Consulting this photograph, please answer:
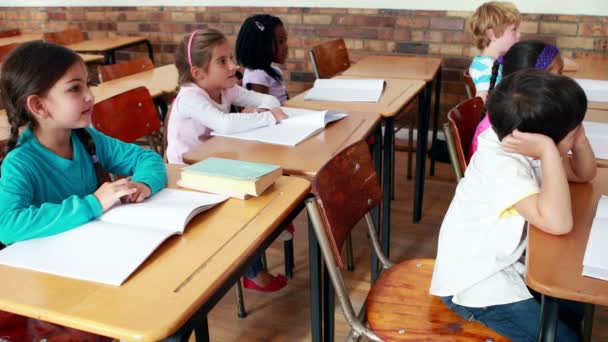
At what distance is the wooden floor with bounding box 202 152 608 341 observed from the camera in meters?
1.95

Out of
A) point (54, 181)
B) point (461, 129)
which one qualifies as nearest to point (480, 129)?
point (461, 129)

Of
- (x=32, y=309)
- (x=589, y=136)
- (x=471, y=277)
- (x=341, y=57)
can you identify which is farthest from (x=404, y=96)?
(x=32, y=309)

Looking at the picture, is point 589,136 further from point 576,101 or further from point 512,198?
point 512,198

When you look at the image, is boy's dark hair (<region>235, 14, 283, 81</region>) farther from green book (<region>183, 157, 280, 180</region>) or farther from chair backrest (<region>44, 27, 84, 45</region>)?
chair backrest (<region>44, 27, 84, 45</region>)

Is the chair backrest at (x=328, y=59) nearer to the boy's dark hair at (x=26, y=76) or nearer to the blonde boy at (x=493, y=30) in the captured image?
the blonde boy at (x=493, y=30)

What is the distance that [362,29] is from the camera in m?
3.80

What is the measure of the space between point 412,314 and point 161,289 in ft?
2.07

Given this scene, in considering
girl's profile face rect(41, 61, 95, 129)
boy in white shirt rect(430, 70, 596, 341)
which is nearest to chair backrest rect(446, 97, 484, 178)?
boy in white shirt rect(430, 70, 596, 341)

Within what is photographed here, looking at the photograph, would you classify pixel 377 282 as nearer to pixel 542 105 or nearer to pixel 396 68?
pixel 542 105

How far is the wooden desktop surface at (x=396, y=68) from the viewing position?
2.81 metres

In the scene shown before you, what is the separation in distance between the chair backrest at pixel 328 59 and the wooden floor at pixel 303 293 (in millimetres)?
789

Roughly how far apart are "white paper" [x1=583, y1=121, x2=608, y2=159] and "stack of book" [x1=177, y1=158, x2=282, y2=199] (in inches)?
35.7

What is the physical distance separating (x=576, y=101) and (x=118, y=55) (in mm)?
4298

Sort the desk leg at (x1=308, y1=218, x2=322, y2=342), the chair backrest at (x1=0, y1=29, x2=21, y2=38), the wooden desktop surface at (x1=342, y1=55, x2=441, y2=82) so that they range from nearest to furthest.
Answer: the desk leg at (x1=308, y1=218, x2=322, y2=342) → the wooden desktop surface at (x1=342, y1=55, x2=441, y2=82) → the chair backrest at (x1=0, y1=29, x2=21, y2=38)
